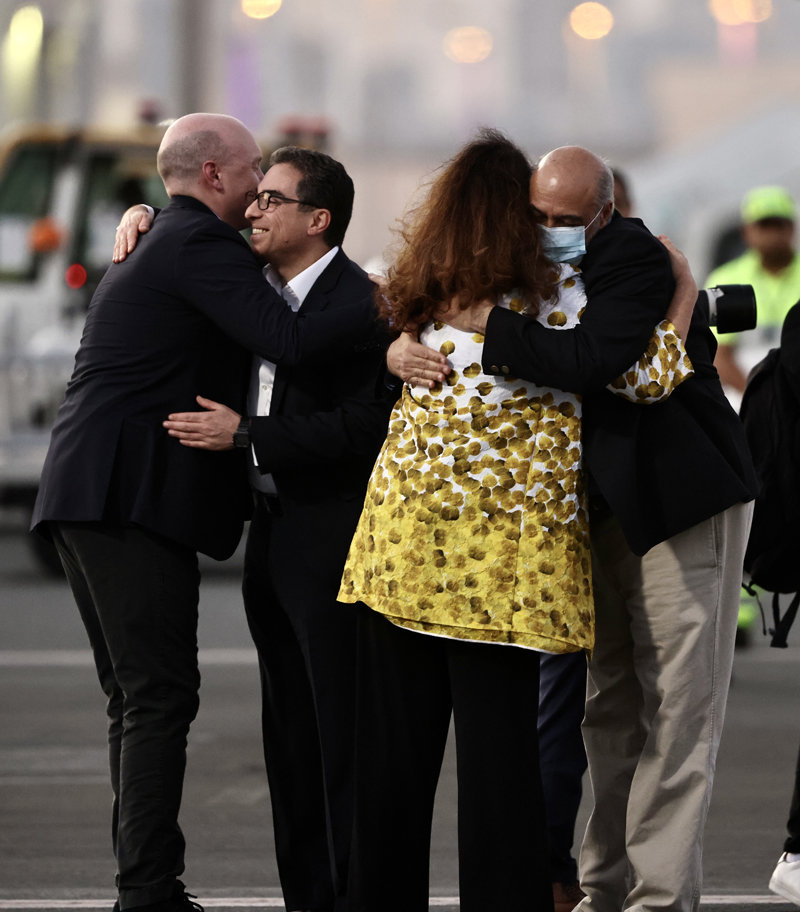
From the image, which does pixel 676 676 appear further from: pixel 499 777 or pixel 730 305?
pixel 730 305

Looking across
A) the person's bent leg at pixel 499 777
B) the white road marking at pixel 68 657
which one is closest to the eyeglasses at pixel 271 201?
the person's bent leg at pixel 499 777

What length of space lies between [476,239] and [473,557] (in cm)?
65

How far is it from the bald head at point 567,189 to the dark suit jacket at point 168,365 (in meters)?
0.58

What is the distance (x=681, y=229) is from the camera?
1442cm

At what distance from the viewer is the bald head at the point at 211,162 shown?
4.49 meters

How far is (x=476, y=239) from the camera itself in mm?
3850

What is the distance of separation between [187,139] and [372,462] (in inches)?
34.6

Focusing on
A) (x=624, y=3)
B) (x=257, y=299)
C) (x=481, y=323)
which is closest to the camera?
(x=481, y=323)

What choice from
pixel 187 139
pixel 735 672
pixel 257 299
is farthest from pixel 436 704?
pixel 735 672

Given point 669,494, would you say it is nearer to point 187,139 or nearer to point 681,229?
point 187,139

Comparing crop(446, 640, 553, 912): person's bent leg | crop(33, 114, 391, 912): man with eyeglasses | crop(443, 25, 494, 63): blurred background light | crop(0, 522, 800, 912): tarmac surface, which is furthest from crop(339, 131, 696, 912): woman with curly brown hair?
crop(443, 25, 494, 63): blurred background light

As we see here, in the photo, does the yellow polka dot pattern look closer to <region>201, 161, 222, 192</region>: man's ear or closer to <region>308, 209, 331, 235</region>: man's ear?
<region>308, 209, 331, 235</region>: man's ear

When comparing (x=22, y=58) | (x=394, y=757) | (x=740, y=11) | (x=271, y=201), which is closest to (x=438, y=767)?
(x=394, y=757)

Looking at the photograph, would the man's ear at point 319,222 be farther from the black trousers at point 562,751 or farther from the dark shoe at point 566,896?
the dark shoe at point 566,896
